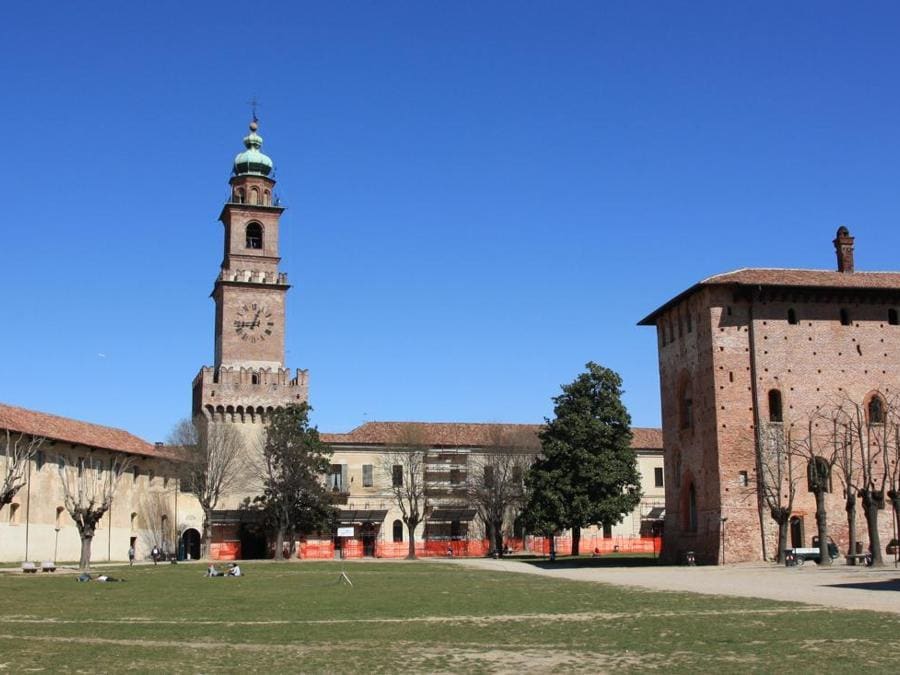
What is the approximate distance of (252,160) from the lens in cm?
7712

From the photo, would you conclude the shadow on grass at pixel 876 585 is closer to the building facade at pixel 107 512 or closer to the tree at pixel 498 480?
the building facade at pixel 107 512

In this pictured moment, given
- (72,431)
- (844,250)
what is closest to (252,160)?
(72,431)

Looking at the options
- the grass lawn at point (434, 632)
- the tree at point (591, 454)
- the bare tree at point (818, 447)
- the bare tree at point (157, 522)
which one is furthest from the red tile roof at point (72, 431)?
the bare tree at point (818, 447)

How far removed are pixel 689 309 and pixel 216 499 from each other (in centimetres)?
3413

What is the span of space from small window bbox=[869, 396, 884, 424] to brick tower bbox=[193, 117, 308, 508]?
3934 centimetres

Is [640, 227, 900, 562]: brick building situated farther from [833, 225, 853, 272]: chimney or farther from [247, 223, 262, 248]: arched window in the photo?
[247, 223, 262, 248]: arched window

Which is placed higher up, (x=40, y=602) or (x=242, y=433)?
(x=242, y=433)

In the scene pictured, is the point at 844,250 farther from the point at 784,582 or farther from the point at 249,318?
the point at 249,318

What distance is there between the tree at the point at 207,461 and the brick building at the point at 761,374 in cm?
3171

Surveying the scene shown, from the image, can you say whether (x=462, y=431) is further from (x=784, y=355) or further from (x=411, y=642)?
(x=411, y=642)

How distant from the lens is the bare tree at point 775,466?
140ft

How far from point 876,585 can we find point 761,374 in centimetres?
1792

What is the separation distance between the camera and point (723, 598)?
23.5 metres

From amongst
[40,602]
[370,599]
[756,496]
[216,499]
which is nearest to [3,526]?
[216,499]
